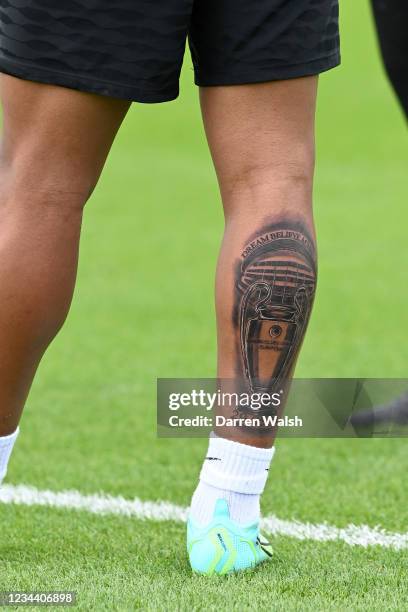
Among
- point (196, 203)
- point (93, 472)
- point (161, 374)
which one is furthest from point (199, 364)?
point (196, 203)

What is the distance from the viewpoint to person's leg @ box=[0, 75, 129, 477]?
6.51 feet

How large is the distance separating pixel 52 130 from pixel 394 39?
1.60m

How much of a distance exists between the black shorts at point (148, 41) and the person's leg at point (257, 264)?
0.16 feet

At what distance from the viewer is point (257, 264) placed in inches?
80.0

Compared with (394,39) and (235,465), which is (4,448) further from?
(394,39)

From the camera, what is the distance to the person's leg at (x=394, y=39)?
3273 millimetres

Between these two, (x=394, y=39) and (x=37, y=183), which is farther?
(x=394, y=39)

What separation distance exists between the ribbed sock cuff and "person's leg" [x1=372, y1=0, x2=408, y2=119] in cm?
160

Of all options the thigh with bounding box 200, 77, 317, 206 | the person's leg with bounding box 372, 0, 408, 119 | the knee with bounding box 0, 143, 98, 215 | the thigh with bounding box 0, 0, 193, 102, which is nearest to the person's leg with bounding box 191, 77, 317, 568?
the thigh with bounding box 200, 77, 317, 206

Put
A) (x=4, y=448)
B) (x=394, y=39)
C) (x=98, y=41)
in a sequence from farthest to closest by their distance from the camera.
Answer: (x=394, y=39) → (x=4, y=448) → (x=98, y=41)

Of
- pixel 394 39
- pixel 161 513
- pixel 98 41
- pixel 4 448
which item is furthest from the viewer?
pixel 394 39

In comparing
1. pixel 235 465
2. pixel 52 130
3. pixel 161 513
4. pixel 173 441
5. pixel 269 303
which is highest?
pixel 52 130

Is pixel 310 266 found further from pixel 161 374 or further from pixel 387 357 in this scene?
pixel 387 357

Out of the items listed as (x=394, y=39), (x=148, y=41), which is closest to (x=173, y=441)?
(x=394, y=39)
